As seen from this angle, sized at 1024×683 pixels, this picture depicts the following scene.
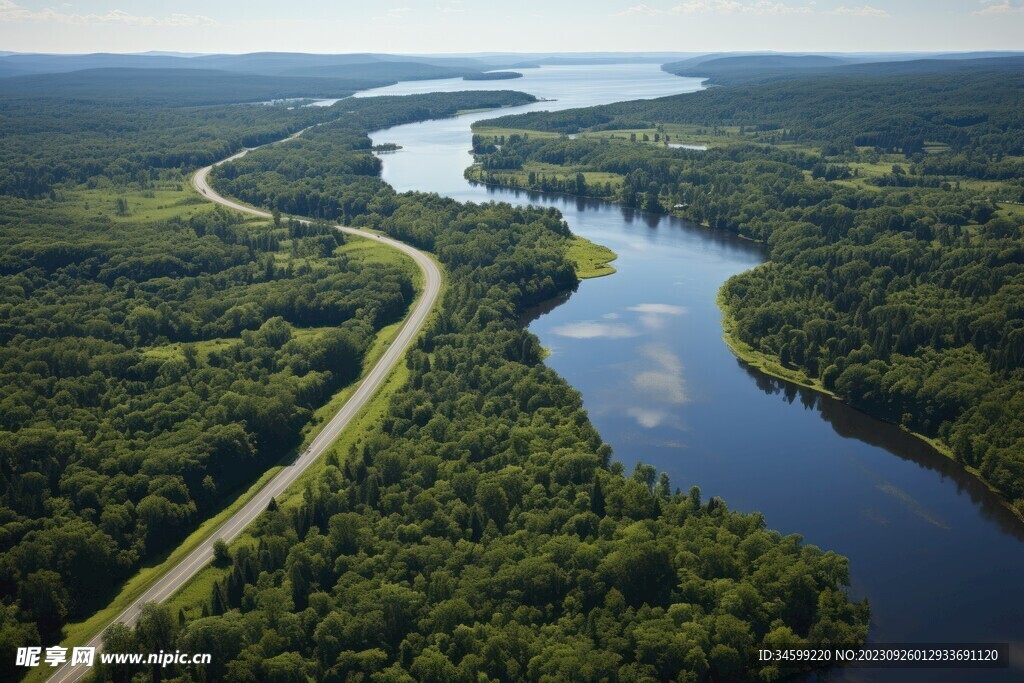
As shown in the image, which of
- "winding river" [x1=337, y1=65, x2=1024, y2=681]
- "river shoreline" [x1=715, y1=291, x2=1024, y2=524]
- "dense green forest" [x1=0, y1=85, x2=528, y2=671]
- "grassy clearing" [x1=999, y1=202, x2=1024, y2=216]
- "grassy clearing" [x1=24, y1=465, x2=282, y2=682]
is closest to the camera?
"grassy clearing" [x1=24, y1=465, x2=282, y2=682]

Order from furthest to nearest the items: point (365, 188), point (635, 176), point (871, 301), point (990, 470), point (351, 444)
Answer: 1. point (635, 176)
2. point (365, 188)
3. point (871, 301)
4. point (351, 444)
5. point (990, 470)

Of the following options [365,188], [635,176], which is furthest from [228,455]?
[635,176]

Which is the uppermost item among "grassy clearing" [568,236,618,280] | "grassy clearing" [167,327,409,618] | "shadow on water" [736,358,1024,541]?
"grassy clearing" [568,236,618,280]

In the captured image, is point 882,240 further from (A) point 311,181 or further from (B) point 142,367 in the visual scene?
(A) point 311,181

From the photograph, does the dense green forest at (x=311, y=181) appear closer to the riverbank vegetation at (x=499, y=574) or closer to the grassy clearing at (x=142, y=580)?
the grassy clearing at (x=142, y=580)

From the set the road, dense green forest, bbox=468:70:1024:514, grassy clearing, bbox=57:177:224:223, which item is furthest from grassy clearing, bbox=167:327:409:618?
grassy clearing, bbox=57:177:224:223

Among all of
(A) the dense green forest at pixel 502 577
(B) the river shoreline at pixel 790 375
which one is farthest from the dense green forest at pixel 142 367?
(B) the river shoreline at pixel 790 375

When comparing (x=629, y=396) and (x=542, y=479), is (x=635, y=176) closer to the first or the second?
(x=629, y=396)

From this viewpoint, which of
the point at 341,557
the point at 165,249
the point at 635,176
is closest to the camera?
the point at 341,557

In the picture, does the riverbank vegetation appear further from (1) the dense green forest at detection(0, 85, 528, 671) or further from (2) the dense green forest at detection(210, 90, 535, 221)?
(2) the dense green forest at detection(210, 90, 535, 221)
